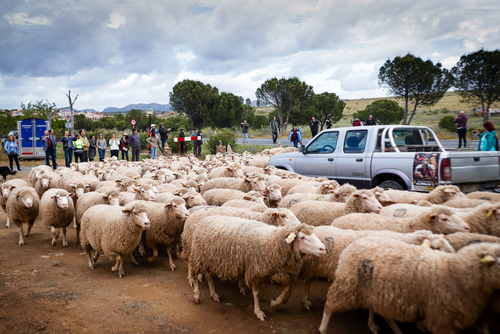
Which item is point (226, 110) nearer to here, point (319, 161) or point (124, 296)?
point (319, 161)

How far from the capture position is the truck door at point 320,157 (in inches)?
334

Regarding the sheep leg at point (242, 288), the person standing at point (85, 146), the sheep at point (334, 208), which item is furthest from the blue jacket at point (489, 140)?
the person standing at point (85, 146)

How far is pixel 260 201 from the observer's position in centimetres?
616

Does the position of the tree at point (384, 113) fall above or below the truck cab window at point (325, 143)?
above

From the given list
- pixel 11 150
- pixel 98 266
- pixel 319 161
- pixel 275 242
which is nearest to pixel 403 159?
pixel 319 161

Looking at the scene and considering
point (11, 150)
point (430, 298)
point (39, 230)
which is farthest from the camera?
point (11, 150)

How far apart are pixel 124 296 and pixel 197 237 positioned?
4.45 feet

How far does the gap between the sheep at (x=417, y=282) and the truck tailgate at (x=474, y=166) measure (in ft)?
12.3

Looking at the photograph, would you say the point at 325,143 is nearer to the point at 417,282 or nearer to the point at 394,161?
the point at 394,161

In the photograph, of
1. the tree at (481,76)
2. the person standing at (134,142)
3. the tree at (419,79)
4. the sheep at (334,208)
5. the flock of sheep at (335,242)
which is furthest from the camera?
the tree at (419,79)

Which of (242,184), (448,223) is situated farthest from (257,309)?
(242,184)

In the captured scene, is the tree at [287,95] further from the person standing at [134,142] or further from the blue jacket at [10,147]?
the blue jacket at [10,147]

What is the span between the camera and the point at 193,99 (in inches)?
1969

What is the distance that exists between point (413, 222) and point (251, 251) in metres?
2.32
